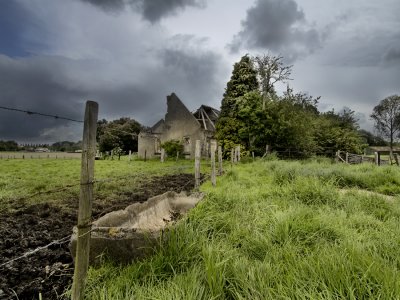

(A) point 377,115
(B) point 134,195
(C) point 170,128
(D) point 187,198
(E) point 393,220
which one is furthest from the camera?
(A) point 377,115

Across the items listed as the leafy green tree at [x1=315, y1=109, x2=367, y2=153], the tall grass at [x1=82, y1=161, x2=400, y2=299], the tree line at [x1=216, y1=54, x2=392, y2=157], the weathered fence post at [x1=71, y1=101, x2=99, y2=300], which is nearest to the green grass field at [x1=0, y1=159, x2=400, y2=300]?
the tall grass at [x1=82, y1=161, x2=400, y2=299]

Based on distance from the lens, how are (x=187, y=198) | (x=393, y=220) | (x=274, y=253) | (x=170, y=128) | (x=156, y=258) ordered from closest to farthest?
(x=156, y=258), (x=274, y=253), (x=393, y=220), (x=187, y=198), (x=170, y=128)

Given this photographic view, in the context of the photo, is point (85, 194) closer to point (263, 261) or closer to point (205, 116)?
point (263, 261)

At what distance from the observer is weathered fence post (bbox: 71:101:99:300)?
2.28m

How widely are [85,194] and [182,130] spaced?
88.0ft

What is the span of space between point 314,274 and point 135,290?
5.17ft

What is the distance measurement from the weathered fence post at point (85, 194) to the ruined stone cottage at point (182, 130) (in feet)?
80.7

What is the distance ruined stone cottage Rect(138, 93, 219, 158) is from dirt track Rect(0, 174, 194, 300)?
21384 mm

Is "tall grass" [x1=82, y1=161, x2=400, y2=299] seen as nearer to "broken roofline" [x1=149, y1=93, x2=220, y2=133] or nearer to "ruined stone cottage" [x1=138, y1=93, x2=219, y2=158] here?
"ruined stone cottage" [x1=138, y1=93, x2=219, y2=158]

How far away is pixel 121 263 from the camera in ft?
10.3

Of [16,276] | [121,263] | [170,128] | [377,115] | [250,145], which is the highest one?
[377,115]

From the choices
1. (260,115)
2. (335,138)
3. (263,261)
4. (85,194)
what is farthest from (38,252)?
(335,138)

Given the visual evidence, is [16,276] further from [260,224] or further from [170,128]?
[170,128]

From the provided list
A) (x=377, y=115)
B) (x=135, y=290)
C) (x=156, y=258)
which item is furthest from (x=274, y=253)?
(x=377, y=115)
